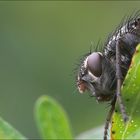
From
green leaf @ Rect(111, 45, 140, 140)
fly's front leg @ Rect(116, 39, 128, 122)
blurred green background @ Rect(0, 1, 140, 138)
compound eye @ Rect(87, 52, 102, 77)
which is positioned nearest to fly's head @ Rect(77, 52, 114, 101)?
compound eye @ Rect(87, 52, 102, 77)

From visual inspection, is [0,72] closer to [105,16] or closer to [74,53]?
[74,53]

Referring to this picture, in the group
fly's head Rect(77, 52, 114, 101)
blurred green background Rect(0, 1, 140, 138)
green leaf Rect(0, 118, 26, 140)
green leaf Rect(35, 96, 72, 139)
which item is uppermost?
fly's head Rect(77, 52, 114, 101)

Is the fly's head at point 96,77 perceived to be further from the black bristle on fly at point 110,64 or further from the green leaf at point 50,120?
the green leaf at point 50,120

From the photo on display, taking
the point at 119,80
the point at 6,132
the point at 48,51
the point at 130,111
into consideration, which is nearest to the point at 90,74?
the point at 119,80

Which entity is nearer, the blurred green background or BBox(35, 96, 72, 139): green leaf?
BBox(35, 96, 72, 139): green leaf

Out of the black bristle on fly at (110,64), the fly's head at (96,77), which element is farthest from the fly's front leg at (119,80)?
the fly's head at (96,77)

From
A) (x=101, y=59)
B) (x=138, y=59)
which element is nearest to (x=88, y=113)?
(x=101, y=59)

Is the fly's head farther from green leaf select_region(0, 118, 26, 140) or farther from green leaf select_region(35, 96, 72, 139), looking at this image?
green leaf select_region(0, 118, 26, 140)
